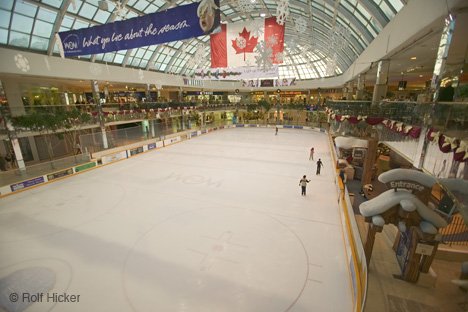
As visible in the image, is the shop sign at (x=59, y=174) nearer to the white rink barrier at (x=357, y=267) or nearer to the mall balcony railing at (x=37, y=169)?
the mall balcony railing at (x=37, y=169)

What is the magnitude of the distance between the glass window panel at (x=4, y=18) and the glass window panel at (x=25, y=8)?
0.62 m

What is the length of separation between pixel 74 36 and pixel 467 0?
13.6 metres

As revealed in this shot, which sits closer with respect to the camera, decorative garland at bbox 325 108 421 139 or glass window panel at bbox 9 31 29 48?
decorative garland at bbox 325 108 421 139

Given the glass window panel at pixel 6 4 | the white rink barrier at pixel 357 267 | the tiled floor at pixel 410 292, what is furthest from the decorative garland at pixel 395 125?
the glass window panel at pixel 6 4

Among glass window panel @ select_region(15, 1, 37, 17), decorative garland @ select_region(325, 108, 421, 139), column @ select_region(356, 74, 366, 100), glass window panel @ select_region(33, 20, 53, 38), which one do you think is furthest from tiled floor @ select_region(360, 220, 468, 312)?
glass window panel @ select_region(33, 20, 53, 38)

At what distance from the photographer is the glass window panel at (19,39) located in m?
14.5

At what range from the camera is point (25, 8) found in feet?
46.7

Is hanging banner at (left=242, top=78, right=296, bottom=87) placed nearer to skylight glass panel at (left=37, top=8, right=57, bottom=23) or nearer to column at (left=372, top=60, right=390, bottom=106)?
column at (left=372, top=60, right=390, bottom=106)

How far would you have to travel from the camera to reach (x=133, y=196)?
1238 cm

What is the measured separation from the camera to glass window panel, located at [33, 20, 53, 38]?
51.0ft

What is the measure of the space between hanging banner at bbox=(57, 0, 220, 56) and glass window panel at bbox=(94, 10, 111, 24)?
37.8 feet

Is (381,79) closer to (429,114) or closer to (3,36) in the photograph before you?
(429,114)

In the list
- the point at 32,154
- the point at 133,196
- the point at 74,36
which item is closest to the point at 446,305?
the point at 133,196

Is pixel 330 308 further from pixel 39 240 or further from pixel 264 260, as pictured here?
pixel 39 240
